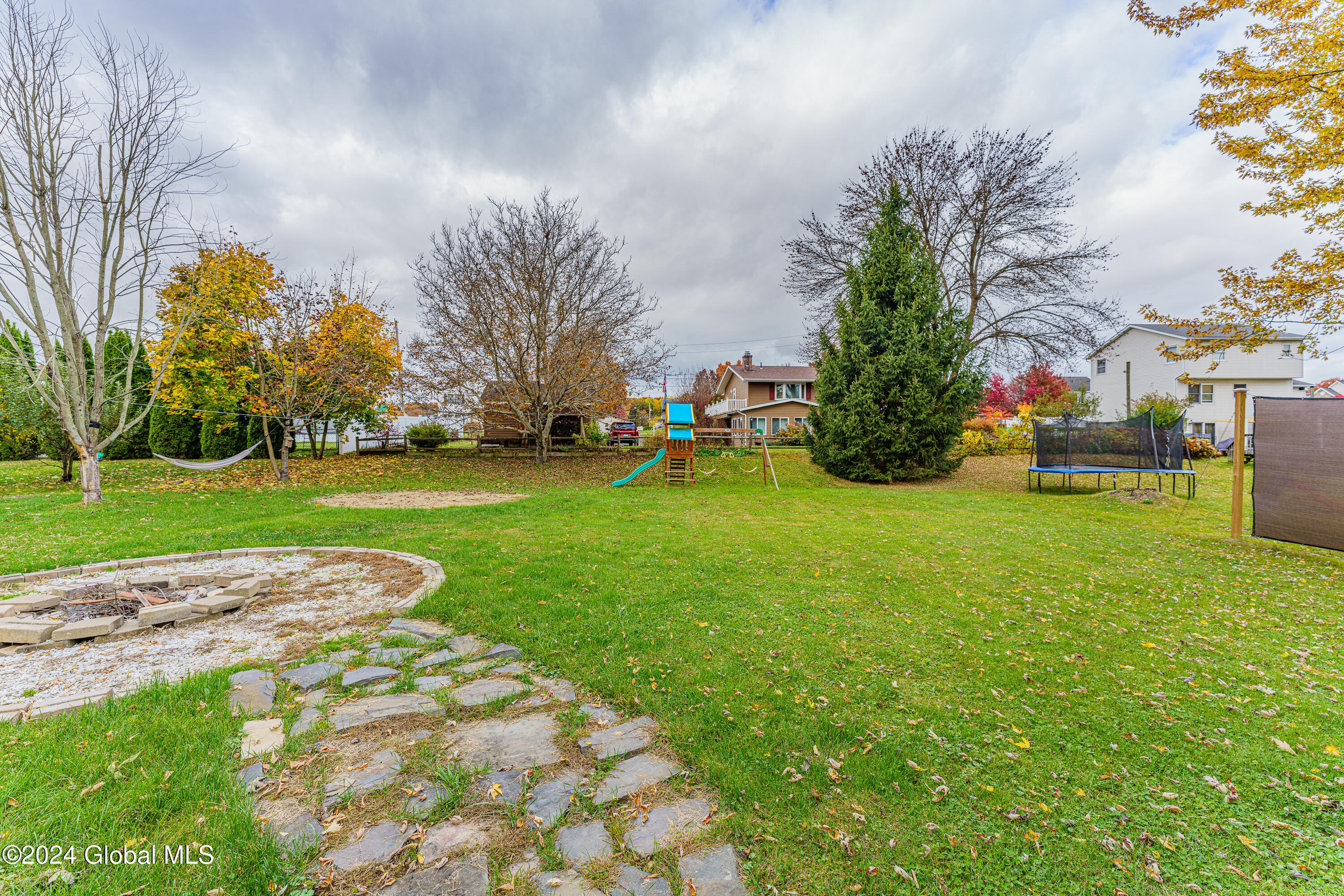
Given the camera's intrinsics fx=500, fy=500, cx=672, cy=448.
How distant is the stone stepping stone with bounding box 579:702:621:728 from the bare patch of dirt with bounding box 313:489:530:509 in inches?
300

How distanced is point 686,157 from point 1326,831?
51.4ft

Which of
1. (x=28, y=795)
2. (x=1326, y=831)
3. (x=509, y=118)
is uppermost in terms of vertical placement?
(x=509, y=118)

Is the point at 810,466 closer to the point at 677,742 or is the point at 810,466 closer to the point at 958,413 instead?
the point at 958,413

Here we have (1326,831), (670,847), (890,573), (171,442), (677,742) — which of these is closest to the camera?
(670,847)

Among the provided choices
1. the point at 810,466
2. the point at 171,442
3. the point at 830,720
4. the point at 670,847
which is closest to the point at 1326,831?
the point at 830,720

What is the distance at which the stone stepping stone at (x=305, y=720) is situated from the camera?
2332mm

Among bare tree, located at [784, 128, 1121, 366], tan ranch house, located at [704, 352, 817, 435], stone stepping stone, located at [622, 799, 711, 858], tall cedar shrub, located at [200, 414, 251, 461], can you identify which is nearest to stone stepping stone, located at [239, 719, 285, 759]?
stone stepping stone, located at [622, 799, 711, 858]

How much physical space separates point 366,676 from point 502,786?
1.41 meters

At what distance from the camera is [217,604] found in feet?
12.9

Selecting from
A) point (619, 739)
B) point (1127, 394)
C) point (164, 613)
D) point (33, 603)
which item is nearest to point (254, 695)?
point (164, 613)

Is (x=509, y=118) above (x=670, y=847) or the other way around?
above

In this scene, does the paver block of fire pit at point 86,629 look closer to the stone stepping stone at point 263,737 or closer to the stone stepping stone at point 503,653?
the stone stepping stone at point 263,737

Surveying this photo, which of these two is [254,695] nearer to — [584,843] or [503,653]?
[503,653]

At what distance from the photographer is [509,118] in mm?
12820
